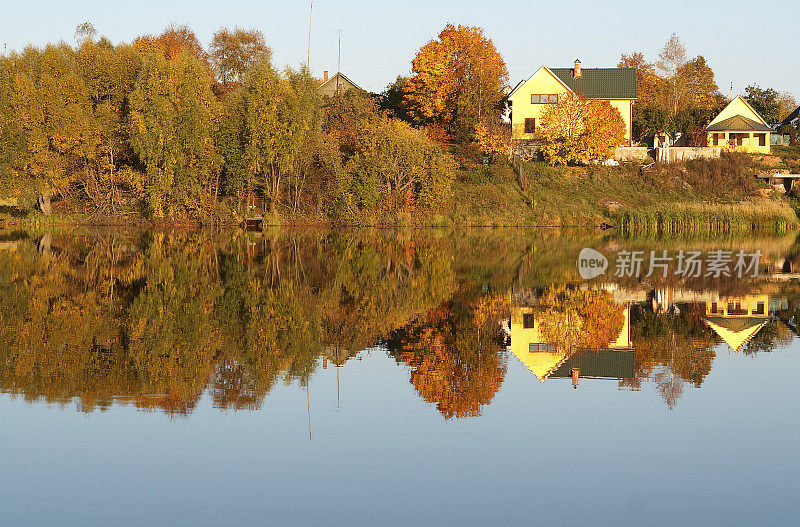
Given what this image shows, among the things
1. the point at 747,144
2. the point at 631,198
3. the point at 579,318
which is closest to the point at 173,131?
the point at 631,198

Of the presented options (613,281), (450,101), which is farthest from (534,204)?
(613,281)

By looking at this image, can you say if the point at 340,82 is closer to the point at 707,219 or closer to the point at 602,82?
the point at 602,82

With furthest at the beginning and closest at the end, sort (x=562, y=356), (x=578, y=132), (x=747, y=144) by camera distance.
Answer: (x=747, y=144)
(x=578, y=132)
(x=562, y=356)

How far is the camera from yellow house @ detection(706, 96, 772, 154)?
68.2 meters

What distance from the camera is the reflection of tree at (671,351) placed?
13.3m

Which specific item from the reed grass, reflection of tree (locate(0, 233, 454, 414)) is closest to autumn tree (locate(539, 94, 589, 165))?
the reed grass

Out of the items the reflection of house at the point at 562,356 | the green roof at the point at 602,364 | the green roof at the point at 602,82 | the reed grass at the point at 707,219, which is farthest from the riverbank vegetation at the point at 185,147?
the green roof at the point at 602,364

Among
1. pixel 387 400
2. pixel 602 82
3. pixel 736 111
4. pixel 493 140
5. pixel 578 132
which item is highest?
pixel 602 82

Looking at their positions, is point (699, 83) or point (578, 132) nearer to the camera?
point (578, 132)

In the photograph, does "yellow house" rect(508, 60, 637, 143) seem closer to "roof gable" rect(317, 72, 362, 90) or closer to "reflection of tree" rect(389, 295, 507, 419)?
"roof gable" rect(317, 72, 362, 90)

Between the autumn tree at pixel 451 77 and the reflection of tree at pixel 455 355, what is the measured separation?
155ft

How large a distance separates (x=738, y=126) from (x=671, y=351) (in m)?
58.4

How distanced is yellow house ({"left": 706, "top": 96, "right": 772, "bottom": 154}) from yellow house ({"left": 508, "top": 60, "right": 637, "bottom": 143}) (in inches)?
320

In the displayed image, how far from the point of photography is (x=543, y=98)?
211 feet
